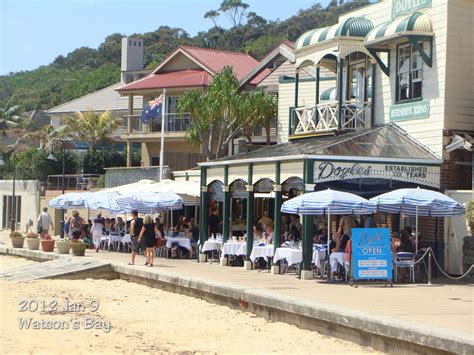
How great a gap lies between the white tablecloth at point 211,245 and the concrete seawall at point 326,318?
13.5 feet

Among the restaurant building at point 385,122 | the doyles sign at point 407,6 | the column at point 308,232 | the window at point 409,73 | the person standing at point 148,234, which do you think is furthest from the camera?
the person standing at point 148,234

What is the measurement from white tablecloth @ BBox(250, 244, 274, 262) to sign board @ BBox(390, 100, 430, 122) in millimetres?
5079

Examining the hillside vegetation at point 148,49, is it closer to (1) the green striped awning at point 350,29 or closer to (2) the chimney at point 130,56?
(2) the chimney at point 130,56

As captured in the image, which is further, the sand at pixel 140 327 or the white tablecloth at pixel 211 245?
the white tablecloth at pixel 211 245

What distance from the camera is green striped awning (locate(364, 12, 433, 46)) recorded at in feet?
75.0

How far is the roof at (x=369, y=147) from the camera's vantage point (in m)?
21.9

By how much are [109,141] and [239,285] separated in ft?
128

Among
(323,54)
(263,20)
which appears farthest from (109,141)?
(263,20)

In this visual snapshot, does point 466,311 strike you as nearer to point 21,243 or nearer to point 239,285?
point 239,285

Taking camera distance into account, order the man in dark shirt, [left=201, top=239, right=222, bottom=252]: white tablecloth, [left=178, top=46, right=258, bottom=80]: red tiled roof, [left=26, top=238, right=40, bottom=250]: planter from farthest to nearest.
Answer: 1. [left=178, top=46, right=258, bottom=80]: red tiled roof
2. [left=26, top=238, right=40, bottom=250]: planter
3. the man in dark shirt
4. [left=201, top=239, right=222, bottom=252]: white tablecloth

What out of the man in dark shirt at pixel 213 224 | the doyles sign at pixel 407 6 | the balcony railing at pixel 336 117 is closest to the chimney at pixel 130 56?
the man in dark shirt at pixel 213 224

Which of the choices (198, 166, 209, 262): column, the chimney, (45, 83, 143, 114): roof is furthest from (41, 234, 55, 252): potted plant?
the chimney

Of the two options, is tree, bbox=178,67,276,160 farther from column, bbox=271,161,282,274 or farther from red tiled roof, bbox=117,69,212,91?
column, bbox=271,161,282,274

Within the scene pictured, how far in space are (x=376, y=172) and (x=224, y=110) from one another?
16.5 meters
